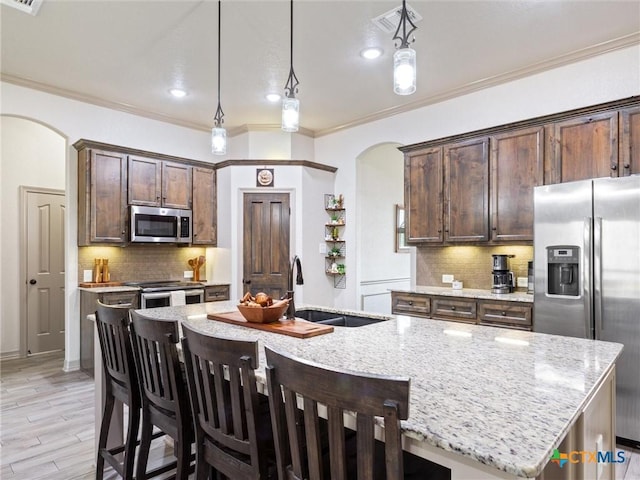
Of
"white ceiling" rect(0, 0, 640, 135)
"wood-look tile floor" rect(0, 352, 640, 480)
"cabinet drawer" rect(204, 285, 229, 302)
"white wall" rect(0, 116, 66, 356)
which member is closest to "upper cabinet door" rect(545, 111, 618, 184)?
"white ceiling" rect(0, 0, 640, 135)

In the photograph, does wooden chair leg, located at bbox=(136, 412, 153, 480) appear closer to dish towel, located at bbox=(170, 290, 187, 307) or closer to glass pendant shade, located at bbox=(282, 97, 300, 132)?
glass pendant shade, located at bbox=(282, 97, 300, 132)

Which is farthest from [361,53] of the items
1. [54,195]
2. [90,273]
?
[54,195]

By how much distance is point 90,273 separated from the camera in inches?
185

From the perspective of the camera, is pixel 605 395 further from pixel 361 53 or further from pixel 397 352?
pixel 361 53

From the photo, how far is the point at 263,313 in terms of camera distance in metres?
2.23

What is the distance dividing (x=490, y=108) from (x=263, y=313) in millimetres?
3410

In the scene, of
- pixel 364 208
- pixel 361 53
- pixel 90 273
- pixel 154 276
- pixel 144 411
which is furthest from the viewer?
pixel 364 208

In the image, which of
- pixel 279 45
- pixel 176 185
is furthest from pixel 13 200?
pixel 279 45

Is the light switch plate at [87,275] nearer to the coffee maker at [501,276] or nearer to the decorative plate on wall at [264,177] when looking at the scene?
the decorative plate on wall at [264,177]

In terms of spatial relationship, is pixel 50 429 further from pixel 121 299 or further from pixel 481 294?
pixel 481 294

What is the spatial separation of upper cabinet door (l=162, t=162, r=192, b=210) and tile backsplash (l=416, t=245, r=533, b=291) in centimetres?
304

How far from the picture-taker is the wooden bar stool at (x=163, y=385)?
1712 mm

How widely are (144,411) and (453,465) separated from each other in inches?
64.0

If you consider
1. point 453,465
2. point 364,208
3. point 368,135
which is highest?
point 368,135
